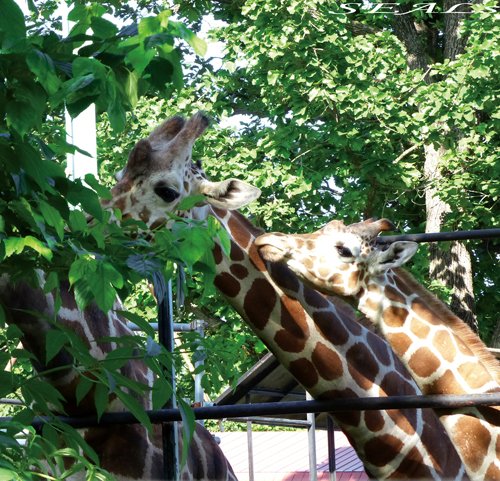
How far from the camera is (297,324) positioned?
15.9ft

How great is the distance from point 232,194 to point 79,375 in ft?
4.21

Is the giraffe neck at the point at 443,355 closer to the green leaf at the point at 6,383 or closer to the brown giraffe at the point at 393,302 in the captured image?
the brown giraffe at the point at 393,302

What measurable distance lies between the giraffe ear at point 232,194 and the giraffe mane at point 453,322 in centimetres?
83

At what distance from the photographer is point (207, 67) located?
52.8 ft

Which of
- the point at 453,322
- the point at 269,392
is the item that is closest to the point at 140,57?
the point at 453,322

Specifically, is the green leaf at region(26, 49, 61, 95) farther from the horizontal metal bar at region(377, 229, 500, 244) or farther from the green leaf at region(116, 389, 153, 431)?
the horizontal metal bar at region(377, 229, 500, 244)

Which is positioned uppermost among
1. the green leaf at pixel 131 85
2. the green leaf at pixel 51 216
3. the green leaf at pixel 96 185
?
the green leaf at pixel 131 85

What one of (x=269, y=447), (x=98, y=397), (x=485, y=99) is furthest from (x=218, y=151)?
(x=98, y=397)

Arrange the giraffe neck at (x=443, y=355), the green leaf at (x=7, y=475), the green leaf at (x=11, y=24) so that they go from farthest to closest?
the giraffe neck at (x=443, y=355), the green leaf at (x=11, y=24), the green leaf at (x=7, y=475)

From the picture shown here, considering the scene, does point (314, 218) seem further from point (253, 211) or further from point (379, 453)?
point (379, 453)

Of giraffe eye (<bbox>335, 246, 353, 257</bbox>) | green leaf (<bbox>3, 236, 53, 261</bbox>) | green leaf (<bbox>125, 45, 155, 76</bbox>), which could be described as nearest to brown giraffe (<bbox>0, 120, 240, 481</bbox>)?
giraffe eye (<bbox>335, 246, 353, 257</bbox>)

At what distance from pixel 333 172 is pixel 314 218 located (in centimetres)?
84

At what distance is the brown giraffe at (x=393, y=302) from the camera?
475 centimetres

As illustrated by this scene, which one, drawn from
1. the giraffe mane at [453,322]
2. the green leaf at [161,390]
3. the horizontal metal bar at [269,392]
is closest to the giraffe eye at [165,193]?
the giraffe mane at [453,322]
